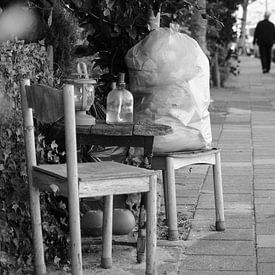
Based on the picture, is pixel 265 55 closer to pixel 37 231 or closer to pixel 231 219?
pixel 231 219

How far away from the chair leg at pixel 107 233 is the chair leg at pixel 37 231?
458 mm

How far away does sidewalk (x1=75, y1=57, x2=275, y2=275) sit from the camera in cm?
505

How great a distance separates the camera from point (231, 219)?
6.26 metres

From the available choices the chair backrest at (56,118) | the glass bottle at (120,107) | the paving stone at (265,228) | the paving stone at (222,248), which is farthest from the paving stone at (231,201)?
the chair backrest at (56,118)

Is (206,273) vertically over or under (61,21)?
under

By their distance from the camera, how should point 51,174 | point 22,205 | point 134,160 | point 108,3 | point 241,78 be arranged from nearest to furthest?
1. point 51,174
2. point 22,205
3. point 108,3
4. point 134,160
5. point 241,78

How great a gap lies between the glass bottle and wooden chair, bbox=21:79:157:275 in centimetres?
46

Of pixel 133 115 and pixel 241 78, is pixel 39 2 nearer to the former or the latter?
pixel 133 115

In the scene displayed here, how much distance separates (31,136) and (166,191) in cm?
136

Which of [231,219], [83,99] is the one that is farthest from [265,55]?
[83,99]

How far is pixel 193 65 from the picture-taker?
220 inches

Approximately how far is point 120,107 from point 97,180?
0.96 m

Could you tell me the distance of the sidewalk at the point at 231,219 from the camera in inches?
199

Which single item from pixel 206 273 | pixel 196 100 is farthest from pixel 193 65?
pixel 206 273
